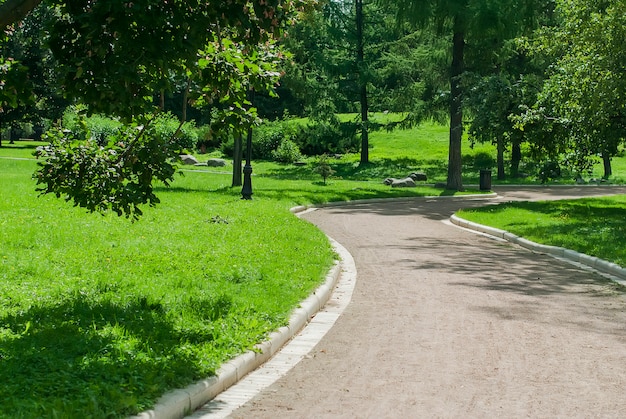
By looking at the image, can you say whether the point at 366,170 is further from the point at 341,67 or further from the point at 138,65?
the point at 138,65

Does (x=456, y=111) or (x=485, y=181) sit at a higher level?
(x=456, y=111)

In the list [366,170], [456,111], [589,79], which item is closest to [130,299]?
[589,79]

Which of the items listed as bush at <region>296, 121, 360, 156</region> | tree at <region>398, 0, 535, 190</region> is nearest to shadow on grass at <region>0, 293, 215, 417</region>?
tree at <region>398, 0, 535, 190</region>

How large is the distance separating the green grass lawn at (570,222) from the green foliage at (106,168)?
793 cm

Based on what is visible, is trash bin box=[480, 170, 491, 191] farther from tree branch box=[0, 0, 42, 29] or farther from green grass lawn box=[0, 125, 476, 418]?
tree branch box=[0, 0, 42, 29]

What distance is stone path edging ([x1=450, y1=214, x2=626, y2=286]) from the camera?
13484 mm

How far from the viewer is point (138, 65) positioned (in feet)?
26.9

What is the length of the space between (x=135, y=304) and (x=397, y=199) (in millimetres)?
24093

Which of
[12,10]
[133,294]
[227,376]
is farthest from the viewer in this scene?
[133,294]

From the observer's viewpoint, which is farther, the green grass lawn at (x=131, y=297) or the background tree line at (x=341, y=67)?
the background tree line at (x=341, y=67)

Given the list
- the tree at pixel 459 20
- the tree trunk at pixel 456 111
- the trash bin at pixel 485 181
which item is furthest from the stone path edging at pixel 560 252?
the trash bin at pixel 485 181

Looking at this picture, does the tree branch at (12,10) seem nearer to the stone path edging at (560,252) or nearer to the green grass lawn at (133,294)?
the green grass lawn at (133,294)

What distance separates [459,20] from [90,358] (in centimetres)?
2986

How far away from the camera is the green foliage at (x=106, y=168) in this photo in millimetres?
9773
